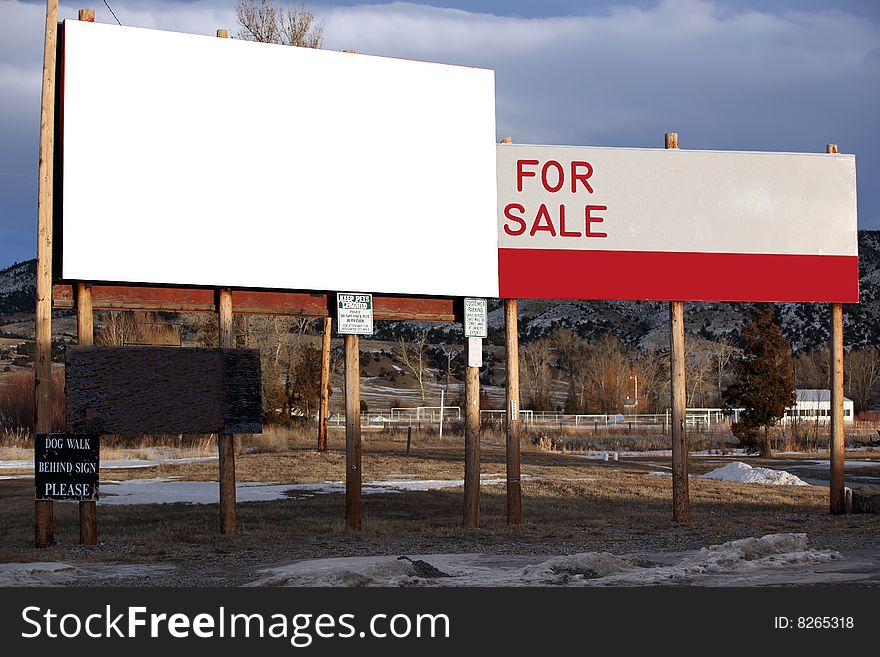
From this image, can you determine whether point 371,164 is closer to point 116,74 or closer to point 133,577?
point 116,74

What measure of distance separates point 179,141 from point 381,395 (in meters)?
77.3

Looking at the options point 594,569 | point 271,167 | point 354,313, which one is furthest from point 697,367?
point 594,569

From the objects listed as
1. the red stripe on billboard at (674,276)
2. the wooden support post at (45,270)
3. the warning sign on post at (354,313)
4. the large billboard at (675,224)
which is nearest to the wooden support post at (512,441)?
the red stripe on billboard at (674,276)

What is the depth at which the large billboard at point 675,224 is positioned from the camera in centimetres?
1717

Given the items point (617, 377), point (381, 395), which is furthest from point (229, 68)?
point (381, 395)

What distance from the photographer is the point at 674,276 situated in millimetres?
17562

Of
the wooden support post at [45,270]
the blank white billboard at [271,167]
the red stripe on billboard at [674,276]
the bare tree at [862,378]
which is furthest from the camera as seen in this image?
the bare tree at [862,378]

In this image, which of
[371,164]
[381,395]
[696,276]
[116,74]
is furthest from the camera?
[381,395]

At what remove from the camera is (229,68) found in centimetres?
1561

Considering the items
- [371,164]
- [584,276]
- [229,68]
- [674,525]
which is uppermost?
[229,68]

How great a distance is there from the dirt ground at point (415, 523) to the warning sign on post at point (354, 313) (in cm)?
296

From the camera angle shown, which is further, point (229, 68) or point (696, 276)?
point (696, 276)

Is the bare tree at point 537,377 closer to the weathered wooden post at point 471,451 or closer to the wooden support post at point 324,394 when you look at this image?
the wooden support post at point 324,394

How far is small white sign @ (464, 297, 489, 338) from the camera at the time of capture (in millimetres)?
16719
